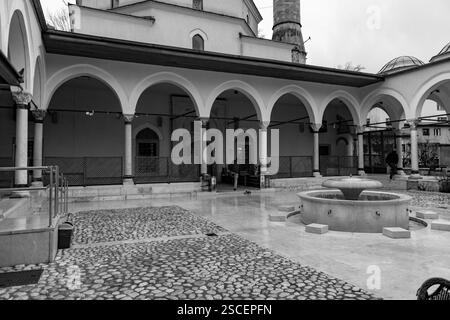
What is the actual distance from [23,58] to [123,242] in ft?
17.9

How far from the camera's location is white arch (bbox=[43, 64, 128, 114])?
37.4ft

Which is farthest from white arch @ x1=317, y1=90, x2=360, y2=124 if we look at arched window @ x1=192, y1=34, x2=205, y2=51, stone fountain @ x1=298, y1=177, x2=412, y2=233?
stone fountain @ x1=298, y1=177, x2=412, y2=233

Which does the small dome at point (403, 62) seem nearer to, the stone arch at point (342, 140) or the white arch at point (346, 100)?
the stone arch at point (342, 140)

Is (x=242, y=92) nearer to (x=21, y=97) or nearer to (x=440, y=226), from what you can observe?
(x=21, y=97)

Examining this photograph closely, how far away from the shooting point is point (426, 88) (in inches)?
569

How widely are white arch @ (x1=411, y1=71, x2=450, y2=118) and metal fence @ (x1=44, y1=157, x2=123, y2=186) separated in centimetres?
1313

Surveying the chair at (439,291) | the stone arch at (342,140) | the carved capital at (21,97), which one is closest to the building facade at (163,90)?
the carved capital at (21,97)

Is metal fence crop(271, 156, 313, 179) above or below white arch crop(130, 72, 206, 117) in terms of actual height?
below

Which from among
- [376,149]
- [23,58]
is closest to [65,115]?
[23,58]

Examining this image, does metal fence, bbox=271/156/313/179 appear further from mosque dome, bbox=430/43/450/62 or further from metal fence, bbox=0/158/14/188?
metal fence, bbox=0/158/14/188

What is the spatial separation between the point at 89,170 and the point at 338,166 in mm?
12495

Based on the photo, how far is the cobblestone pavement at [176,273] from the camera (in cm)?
354

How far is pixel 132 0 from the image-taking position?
15875 mm

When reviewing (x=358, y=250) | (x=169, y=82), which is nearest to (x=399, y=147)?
(x=169, y=82)
